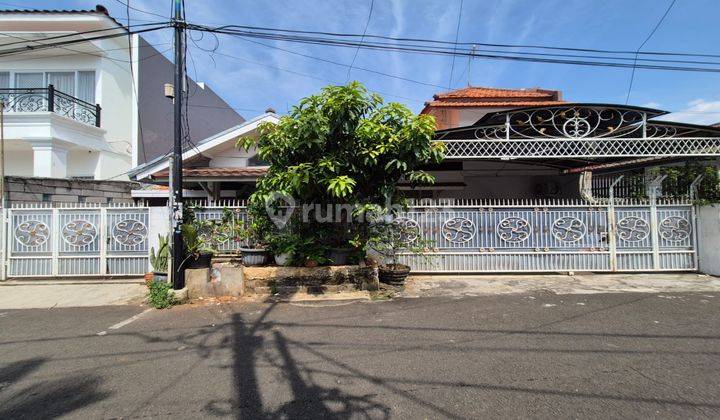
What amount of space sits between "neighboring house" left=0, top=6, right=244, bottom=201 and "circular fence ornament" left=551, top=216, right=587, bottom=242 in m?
12.8

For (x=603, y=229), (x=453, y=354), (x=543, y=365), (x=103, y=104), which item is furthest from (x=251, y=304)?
(x=103, y=104)

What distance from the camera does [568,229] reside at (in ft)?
24.5

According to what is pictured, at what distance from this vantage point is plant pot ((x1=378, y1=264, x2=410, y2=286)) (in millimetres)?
6500

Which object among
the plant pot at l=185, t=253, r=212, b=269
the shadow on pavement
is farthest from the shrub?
the shadow on pavement

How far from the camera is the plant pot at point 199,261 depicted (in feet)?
20.0

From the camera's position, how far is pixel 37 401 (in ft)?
9.36

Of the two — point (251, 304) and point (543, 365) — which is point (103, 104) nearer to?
point (251, 304)

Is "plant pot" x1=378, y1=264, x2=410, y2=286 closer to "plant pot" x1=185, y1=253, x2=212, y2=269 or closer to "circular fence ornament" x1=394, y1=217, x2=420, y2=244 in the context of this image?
"circular fence ornament" x1=394, y1=217, x2=420, y2=244

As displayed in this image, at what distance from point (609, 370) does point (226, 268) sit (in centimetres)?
537

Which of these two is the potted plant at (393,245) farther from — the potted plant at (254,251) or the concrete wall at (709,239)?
the concrete wall at (709,239)

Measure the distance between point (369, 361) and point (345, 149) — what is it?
3.61 metres

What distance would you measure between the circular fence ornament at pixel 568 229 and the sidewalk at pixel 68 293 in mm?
8074

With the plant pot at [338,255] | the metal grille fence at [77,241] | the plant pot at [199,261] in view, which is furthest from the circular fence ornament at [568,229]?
the metal grille fence at [77,241]

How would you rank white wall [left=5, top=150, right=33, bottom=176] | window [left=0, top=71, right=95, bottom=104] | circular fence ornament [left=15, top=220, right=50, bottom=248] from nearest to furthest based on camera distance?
circular fence ornament [left=15, top=220, right=50, bottom=248], white wall [left=5, top=150, right=33, bottom=176], window [left=0, top=71, right=95, bottom=104]
